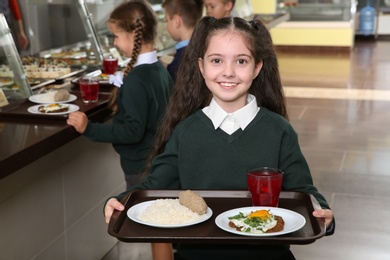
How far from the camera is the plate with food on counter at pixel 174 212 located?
190 centimetres

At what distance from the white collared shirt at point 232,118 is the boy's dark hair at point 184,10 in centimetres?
202

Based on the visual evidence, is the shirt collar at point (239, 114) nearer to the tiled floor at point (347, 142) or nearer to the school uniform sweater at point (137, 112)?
the school uniform sweater at point (137, 112)

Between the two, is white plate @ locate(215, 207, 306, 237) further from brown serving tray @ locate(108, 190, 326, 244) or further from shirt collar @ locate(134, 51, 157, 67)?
shirt collar @ locate(134, 51, 157, 67)

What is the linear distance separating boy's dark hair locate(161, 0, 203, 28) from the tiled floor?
1440 millimetres

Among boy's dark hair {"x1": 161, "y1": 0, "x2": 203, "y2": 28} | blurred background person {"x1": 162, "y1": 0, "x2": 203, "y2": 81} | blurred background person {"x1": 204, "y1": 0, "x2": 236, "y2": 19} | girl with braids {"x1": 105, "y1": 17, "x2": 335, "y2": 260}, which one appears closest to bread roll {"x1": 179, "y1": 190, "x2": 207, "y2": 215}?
girl with braids {"x1": 105, "y1": 17, "x2": 335, "y2": 260}

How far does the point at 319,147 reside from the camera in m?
6.68

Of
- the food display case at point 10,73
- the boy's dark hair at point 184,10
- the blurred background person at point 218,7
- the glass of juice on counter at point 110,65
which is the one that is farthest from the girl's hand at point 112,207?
the blurred background person at point 218,7

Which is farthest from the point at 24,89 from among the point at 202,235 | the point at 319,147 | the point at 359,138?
the point at 359,138

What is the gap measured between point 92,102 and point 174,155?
1.46 m

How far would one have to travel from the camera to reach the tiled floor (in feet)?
14.4

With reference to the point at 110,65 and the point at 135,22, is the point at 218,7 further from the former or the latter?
the point at 135,22

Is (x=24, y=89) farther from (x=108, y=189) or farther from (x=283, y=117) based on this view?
(x=283, y=117)

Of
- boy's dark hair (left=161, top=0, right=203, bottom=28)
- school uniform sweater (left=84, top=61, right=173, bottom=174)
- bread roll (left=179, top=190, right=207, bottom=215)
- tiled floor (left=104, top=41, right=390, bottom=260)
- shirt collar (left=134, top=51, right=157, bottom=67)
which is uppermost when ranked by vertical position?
boy's dark hair (left=161, top=0, right=203, bottom=28)

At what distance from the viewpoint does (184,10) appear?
4.23 metres
